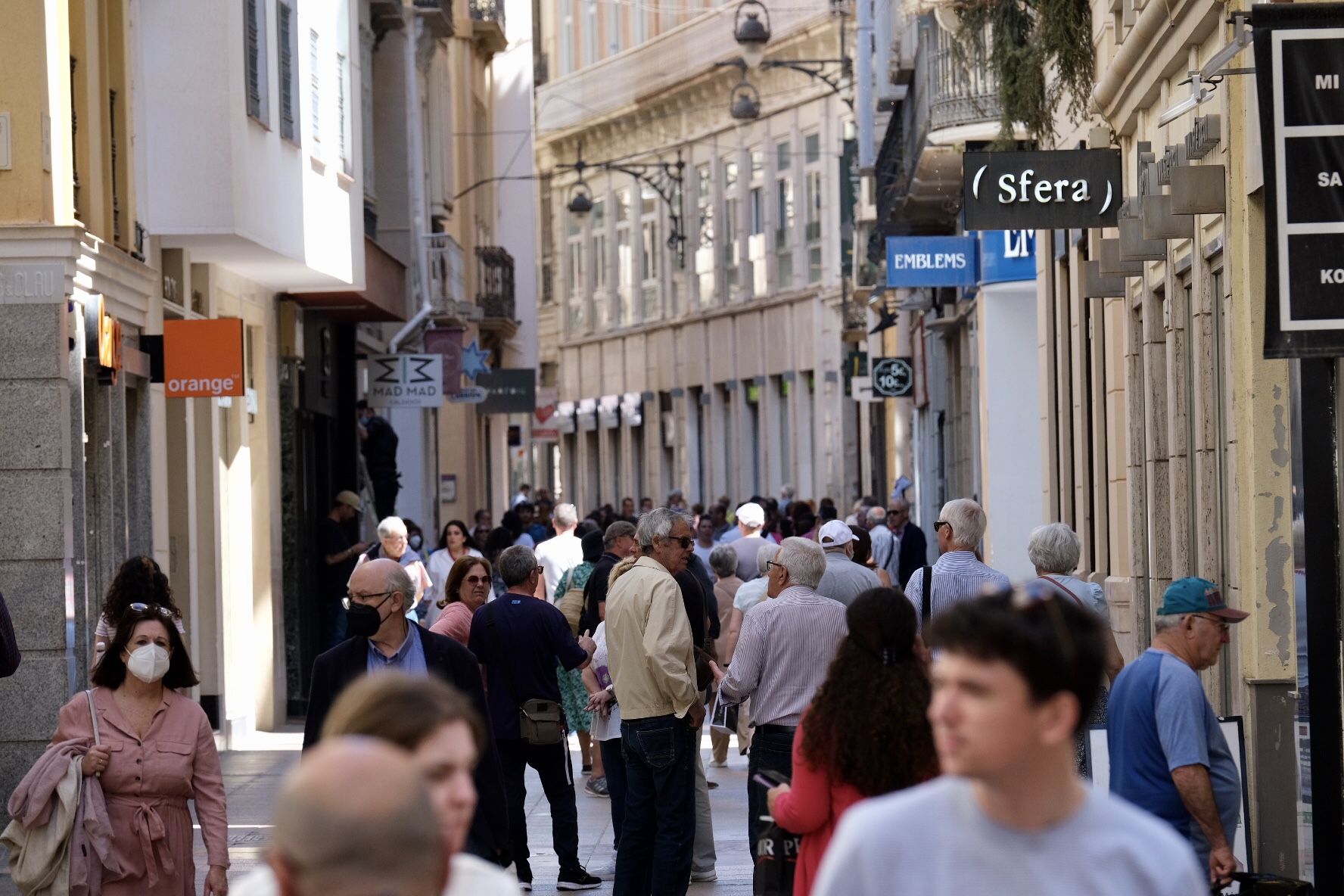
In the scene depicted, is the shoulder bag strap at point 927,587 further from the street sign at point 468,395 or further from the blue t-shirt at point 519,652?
the street sign at point 468,395

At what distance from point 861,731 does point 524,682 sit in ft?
18.8

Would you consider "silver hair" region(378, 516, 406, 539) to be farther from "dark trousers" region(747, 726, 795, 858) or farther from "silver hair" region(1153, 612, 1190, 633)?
"silver hair" region(1153, 612, 1190, 633)

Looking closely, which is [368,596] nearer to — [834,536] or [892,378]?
[834,536]

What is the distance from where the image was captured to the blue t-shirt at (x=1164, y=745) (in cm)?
754

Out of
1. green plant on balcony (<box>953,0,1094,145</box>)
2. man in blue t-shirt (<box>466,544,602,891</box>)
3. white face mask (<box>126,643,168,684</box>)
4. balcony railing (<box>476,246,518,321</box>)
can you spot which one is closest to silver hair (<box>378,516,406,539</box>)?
green plant on balcony (<box>953,0,1094,145</box>)

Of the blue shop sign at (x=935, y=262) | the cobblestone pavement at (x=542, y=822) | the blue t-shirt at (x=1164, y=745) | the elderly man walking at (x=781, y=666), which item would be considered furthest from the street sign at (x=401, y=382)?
the blue t-shirt at (x=1164, y=745)

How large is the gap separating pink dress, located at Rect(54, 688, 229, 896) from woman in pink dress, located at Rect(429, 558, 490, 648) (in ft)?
14.1

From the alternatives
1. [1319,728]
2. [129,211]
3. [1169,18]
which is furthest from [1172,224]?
[129,211]

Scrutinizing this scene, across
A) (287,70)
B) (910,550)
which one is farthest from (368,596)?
(910,550)

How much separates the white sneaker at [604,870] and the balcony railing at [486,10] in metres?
32.1

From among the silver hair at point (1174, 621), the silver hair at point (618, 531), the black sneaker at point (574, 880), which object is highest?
the silver hair at point (618, 531)

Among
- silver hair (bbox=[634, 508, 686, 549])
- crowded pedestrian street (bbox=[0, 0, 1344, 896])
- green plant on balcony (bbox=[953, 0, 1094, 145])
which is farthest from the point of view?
green plant on balcony (bbox=[953, 0, 1094, 145])

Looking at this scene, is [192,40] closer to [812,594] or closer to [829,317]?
[812,594]

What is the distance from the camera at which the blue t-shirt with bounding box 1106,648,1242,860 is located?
24.7 ft
